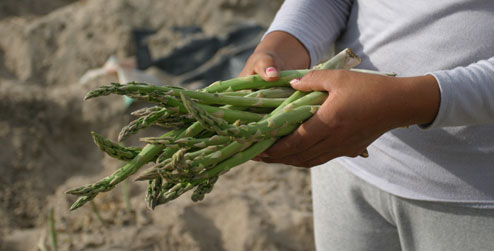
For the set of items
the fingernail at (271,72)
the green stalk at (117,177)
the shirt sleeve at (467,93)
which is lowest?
the shirt sleeve at (467,93)

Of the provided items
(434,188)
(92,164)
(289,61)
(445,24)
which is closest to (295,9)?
(289,61)

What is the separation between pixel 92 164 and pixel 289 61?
244 cm

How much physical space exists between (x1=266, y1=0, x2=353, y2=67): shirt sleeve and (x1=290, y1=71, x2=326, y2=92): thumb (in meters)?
0.28

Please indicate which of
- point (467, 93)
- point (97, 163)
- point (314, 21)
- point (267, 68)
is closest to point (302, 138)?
point (267, 68)

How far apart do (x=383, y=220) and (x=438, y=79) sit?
555 millimetres

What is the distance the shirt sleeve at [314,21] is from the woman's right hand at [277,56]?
0.07ft

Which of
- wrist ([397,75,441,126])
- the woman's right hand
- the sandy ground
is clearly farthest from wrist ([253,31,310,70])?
the sandy ground

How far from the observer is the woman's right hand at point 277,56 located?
1.19m

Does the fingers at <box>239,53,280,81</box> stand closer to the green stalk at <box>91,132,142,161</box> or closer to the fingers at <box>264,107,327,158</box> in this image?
the fingers at <box>264,107,327,158</box>

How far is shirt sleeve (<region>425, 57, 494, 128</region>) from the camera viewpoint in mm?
933

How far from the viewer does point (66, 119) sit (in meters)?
3.49

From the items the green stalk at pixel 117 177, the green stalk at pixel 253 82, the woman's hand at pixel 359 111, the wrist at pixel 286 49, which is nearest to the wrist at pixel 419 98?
the woman's hand at pixel 359 111

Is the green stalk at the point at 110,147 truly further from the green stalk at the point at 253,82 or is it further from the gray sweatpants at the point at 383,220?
the gray sweatpants at the point at 383,220

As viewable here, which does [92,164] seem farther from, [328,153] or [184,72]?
[328,153]
